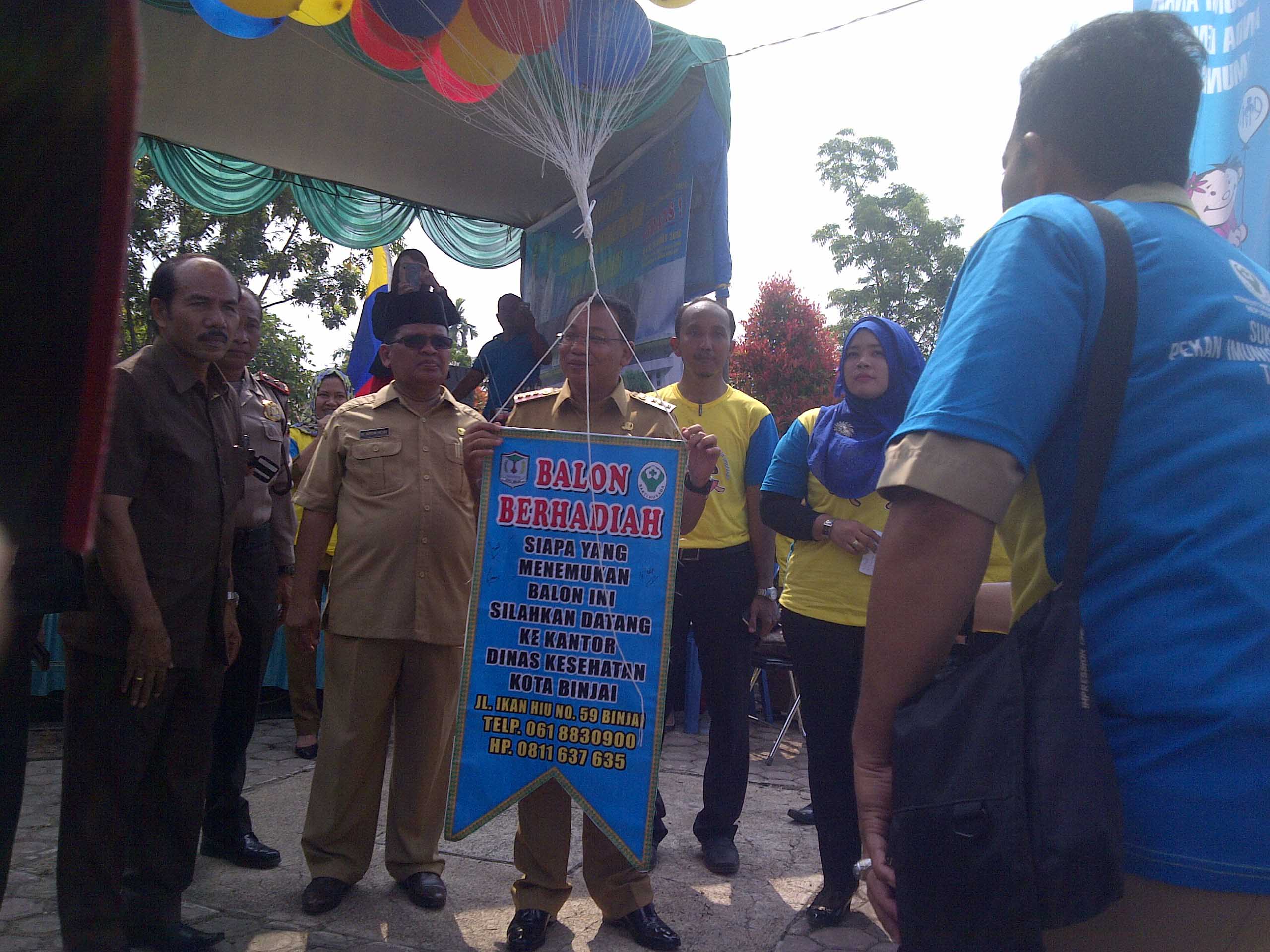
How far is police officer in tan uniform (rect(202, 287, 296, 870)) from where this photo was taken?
11.7ft

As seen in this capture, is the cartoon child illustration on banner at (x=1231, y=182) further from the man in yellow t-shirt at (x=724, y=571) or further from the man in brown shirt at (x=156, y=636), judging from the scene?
the man in brown shirt at (x=156, y=636)

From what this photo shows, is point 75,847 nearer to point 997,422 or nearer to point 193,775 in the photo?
point 193,775

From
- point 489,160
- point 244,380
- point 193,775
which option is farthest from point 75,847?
point 489,160

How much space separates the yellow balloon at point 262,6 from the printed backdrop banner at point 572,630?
3.25m

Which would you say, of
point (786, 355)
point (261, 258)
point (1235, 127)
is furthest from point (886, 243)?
point (1235, 127)

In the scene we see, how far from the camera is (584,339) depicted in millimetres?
3105

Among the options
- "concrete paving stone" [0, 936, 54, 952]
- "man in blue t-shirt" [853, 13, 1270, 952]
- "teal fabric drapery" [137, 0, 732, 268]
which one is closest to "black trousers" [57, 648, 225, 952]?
"concrete paving stone" [0, 936, 54, 952]

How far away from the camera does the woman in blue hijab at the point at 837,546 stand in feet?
10.4

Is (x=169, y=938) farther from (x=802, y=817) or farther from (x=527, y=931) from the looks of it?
(x=802, y=817)

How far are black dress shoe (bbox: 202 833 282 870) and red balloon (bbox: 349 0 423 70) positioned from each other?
437cm

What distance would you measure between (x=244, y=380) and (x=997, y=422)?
373cm

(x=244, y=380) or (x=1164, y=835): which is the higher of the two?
(x=244, y=380)

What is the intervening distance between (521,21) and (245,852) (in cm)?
440

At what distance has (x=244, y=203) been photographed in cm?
821
